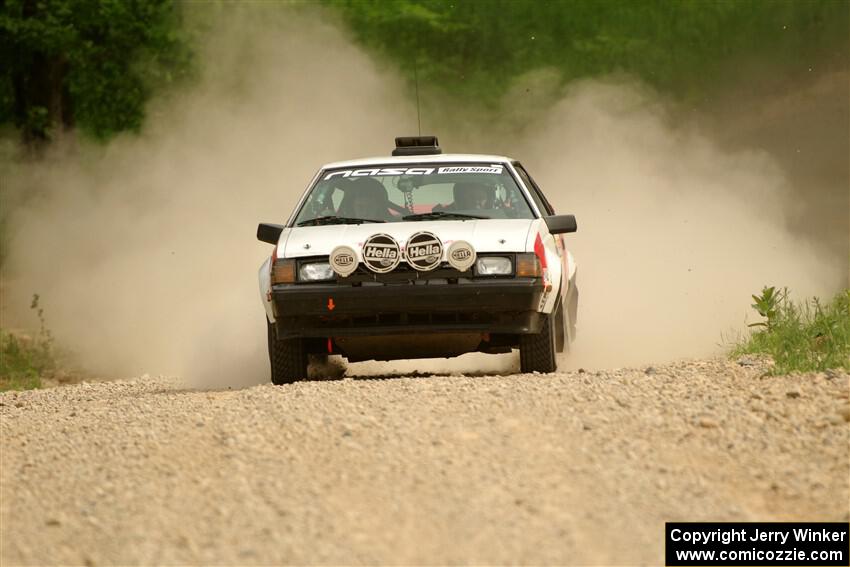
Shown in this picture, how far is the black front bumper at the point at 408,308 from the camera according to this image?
10039mm

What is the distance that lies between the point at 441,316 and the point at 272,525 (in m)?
3.64

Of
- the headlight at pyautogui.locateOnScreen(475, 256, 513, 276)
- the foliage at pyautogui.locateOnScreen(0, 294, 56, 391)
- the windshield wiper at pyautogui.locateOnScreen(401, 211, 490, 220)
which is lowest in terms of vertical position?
the foliage at pyautogui.locateOnScreen(0, 294, 56, 391)

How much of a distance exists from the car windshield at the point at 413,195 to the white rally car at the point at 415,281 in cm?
1

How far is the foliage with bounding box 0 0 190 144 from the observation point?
24828mm

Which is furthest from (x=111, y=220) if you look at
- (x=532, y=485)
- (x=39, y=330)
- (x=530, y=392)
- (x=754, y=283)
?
(x=532, y=485)

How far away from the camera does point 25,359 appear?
18094mm

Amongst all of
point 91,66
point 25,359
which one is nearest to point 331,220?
point 25,359

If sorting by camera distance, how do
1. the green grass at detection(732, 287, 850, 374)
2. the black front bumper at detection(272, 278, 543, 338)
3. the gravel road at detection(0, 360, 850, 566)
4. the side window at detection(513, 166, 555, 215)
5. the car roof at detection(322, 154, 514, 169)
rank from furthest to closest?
the side window at detection(513, 166, 555, 215) < the car roof at detection(322, 154, 514, 169) < the black front bumper at detection(272, 278, 543, 338) < the green grass at detection(732, 287, 850, 374) < the gravel road at detection(0, 360, 850, 566)

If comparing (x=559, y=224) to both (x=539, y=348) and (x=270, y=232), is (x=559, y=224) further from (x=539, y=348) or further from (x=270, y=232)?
(x=270, y=232)

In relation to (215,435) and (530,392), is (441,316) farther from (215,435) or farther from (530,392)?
(215,435)

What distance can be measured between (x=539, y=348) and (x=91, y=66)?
16202mm

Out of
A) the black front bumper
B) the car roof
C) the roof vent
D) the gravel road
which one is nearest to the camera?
the gravel road

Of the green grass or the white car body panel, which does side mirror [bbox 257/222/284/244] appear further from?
the green grass

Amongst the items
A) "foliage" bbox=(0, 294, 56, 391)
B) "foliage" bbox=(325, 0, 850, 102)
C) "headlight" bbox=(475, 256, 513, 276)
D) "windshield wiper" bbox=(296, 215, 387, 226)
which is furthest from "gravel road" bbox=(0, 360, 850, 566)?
"foliage" bbox=(325, 0, 850, 102)
